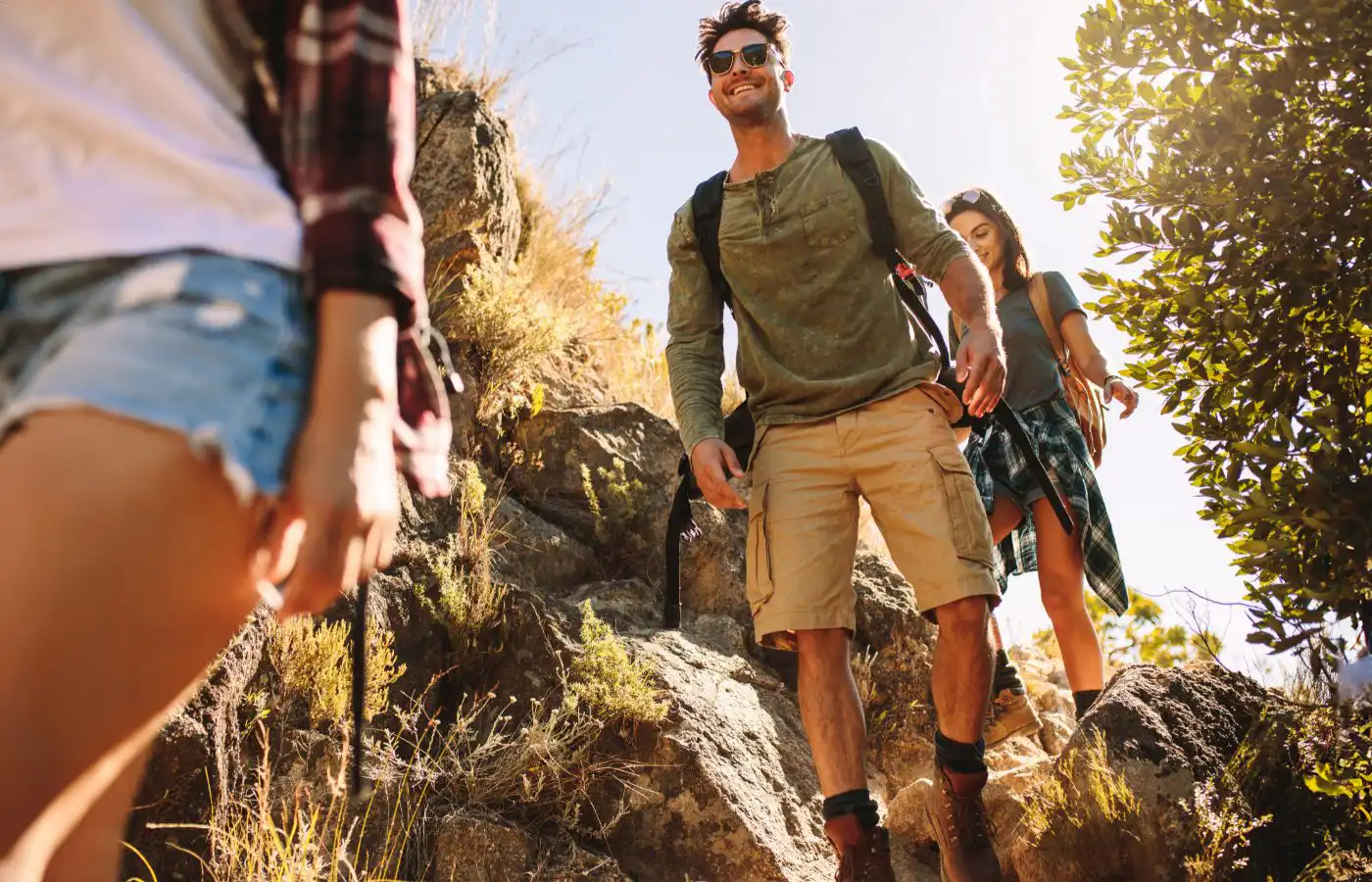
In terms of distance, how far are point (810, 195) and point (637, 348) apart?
5.86m

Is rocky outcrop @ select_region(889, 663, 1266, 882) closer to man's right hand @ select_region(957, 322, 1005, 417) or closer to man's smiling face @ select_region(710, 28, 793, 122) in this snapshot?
man's right hand @ select_region(957, 322, 1005, 417)

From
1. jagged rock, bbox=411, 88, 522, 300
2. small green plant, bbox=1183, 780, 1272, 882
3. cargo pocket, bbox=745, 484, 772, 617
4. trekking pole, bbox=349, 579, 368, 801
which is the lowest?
small green plant, bbox=1183, 780, 1272, 882

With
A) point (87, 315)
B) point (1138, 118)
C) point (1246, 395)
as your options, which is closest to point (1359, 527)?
point (1246, 395)

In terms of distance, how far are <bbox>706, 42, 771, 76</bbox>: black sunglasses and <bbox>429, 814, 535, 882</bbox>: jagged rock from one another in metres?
2.93

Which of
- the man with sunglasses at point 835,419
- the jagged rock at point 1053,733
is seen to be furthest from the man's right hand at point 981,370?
the jagged rock at point 1053,733

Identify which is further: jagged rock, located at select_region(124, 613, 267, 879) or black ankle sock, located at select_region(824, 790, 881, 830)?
jagged rock, located at select_region(124, 613, 267, 879)

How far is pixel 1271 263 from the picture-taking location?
10.3 feet

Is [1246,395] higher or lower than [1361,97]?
lower

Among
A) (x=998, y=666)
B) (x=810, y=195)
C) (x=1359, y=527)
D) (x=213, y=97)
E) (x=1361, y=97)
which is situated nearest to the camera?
(x=213, y=97)

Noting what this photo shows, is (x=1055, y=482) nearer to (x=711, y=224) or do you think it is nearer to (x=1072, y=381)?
(x=1072, y=381)

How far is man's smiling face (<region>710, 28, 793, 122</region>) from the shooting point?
160 inches

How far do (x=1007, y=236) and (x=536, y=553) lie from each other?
291cm

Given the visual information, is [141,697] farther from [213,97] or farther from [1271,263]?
[1271,263]

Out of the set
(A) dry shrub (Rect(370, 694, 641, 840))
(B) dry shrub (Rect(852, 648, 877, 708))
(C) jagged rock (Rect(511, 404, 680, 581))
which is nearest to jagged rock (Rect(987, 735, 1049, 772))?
(B) dry shrub (Rect(852, 648, 877, 708))
